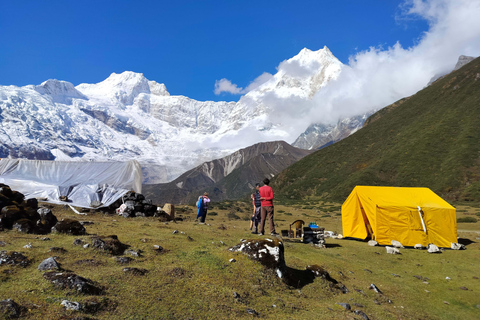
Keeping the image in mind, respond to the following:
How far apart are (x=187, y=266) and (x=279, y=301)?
107 inches

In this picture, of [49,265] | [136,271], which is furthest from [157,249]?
[49,265]

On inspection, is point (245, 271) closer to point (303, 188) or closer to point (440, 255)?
point (440, 255)

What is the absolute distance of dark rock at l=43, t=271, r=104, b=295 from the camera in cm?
610

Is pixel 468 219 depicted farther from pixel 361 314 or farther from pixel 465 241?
pixel 361 314

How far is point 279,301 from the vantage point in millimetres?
7551

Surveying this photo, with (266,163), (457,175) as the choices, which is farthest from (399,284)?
(266,163)

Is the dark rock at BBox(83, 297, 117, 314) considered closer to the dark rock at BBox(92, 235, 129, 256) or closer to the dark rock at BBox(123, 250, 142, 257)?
the dark rock at BBox(123, 250, 142, 257)

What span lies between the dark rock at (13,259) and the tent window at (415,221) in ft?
64.2

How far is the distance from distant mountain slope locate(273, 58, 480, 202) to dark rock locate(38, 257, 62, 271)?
55.0 m

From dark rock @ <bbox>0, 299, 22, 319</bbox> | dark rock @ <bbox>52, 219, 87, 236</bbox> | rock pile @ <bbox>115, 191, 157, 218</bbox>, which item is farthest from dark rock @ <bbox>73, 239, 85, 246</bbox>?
rock pile @ <bbox>115, 191, 157, 218</bbox>

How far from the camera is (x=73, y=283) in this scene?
6180 mm

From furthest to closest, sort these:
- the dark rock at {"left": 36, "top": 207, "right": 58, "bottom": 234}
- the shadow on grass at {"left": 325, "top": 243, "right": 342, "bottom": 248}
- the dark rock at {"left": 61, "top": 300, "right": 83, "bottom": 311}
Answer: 1. the shadow on grass at {"left": 325, "top": 243, "right": 342, "bottom": 248}
2. the dark rock at {"left": 36, "top": 207, "right": 58, "bottom": 234}
3. the dark rock at {"left": 61, "top": 300, "right": 83, "bottom": 311}

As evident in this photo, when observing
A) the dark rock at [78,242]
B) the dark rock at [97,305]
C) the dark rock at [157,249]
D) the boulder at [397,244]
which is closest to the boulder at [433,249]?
the boulder at [397,244]

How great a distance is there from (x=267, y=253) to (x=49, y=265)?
5.69 m
